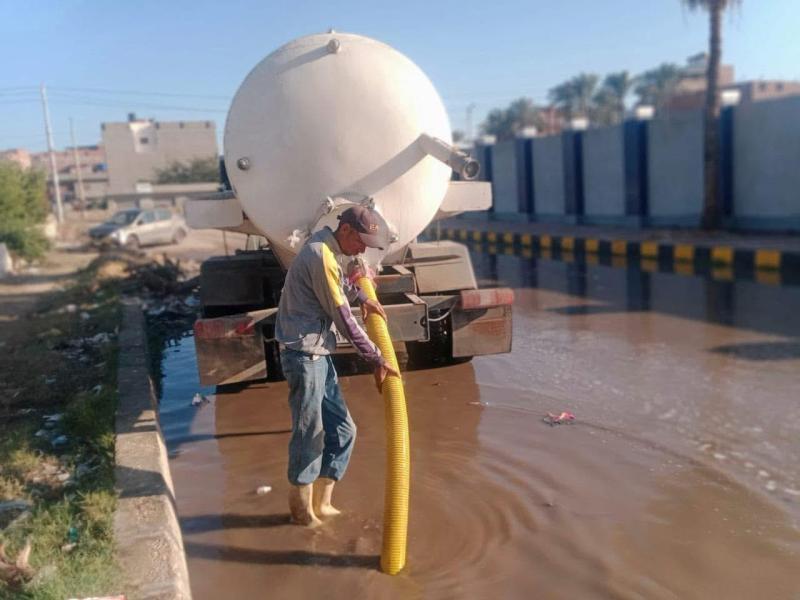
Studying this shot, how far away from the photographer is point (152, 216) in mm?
25297

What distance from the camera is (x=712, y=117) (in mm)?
16406

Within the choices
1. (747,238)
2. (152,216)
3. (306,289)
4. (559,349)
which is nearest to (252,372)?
(306,289)

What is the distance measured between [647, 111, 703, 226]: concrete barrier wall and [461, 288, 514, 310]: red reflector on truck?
1340 centimetres

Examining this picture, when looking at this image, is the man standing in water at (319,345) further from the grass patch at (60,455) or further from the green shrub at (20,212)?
the green shrub at (20,212)

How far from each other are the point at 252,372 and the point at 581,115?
54342 mm

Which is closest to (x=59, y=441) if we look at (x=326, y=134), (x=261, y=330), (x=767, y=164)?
(x=261, y=330)

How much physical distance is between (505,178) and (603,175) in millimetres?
6193

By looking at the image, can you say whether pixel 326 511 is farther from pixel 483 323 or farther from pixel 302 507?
pixel 483 323

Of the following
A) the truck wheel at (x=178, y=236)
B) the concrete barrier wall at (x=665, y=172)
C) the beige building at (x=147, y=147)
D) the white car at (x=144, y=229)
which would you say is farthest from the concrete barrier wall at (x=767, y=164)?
the beige building at (x=147, y=147)

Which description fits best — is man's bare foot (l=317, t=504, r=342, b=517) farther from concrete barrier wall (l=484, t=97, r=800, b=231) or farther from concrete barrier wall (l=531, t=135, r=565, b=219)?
concrete barrier wall (l=531, t=135, r=565, b=219)

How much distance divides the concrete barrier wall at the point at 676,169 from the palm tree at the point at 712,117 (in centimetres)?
68

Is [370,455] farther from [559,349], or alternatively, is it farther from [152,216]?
[152,216]

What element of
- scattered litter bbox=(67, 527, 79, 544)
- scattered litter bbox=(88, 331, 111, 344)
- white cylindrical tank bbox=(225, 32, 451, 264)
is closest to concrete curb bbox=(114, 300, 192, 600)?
scattered litter bbox=(67, 527, 79, 544)

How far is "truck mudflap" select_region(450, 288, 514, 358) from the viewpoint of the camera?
19.6 feet
